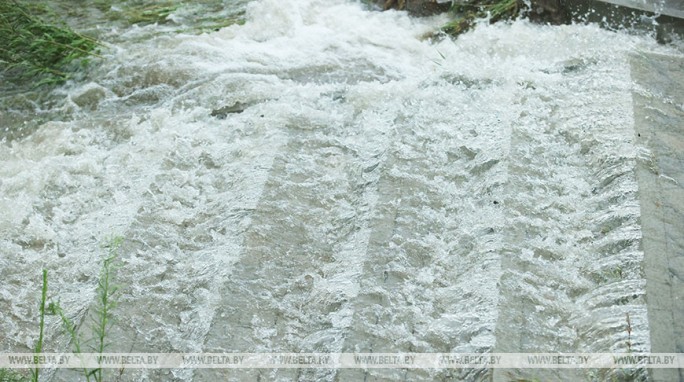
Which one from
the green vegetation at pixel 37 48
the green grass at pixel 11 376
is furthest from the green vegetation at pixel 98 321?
the green vegetation at pixel 37 48

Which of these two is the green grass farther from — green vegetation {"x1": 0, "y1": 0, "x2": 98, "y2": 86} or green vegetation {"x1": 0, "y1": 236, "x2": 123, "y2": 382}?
green vegetation {"x1": 0, "y1": 0, "x2": 98, "y2": 86}

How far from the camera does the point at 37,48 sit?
6383 millimetres

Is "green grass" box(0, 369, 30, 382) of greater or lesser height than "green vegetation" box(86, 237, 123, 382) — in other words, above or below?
below

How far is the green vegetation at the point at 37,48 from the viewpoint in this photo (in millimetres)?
6266

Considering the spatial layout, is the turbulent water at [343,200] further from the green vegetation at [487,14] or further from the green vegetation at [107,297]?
the green vegetation at [487,14]

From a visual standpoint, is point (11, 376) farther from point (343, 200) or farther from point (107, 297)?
point (343, 200)

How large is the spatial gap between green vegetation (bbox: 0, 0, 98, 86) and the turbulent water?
9.4 inches

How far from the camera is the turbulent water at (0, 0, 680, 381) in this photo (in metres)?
3.74

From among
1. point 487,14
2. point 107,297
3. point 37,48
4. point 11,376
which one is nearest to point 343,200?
point 107,297

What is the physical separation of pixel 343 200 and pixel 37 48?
10.0 feet

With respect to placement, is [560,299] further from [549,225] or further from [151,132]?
[151,132]

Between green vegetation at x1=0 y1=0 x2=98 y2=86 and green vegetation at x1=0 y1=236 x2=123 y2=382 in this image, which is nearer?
green vegetation at x1=0 y1=236 x2=123 y2=382

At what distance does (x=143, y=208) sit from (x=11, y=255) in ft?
2.20

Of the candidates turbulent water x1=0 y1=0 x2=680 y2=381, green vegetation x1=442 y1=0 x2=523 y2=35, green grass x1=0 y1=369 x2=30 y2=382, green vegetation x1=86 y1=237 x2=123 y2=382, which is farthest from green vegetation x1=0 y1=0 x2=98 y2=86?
green grass x1=0 y1=369 x2=30 y2=382
